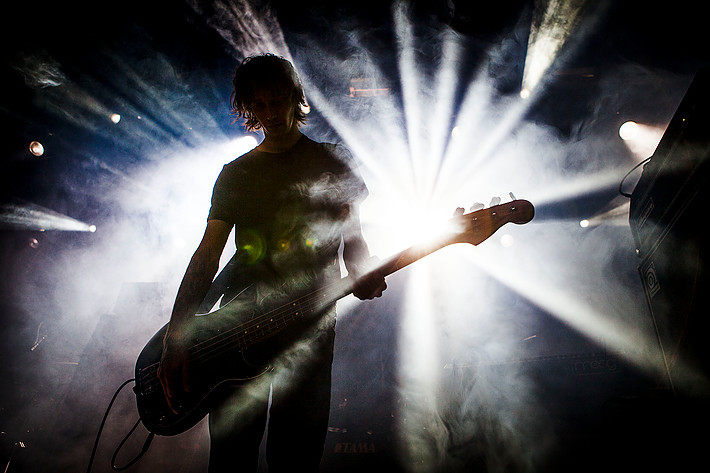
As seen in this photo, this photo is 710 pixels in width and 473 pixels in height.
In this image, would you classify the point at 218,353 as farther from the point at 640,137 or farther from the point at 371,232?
the point at 640,137

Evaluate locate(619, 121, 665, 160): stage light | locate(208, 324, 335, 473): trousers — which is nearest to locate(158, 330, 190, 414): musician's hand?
locate(208, 324, 335, 473): trousers

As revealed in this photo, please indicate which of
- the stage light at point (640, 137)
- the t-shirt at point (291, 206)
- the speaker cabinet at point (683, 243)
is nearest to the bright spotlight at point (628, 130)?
the stage light at point (640, 137)

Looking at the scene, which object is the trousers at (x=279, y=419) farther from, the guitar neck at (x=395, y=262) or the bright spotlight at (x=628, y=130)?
the bright spotlight at (x=628, y=130)

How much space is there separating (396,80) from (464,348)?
139 inches

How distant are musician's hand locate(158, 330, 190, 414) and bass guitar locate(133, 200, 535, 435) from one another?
3 centimetres

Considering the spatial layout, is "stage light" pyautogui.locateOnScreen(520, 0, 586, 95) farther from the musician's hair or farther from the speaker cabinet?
the musician's hair

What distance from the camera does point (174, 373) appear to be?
138cm

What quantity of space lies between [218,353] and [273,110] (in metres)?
1.34

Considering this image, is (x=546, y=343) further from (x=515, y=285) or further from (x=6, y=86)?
(x=6, y=86)

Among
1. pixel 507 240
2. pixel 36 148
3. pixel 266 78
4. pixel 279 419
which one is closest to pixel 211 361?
pixel 279 419

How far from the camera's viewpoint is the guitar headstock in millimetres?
1789

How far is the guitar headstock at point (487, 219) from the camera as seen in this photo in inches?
70.4

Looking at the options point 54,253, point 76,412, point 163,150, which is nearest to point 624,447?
point 76,412

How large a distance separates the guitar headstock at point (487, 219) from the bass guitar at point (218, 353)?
70 cm
